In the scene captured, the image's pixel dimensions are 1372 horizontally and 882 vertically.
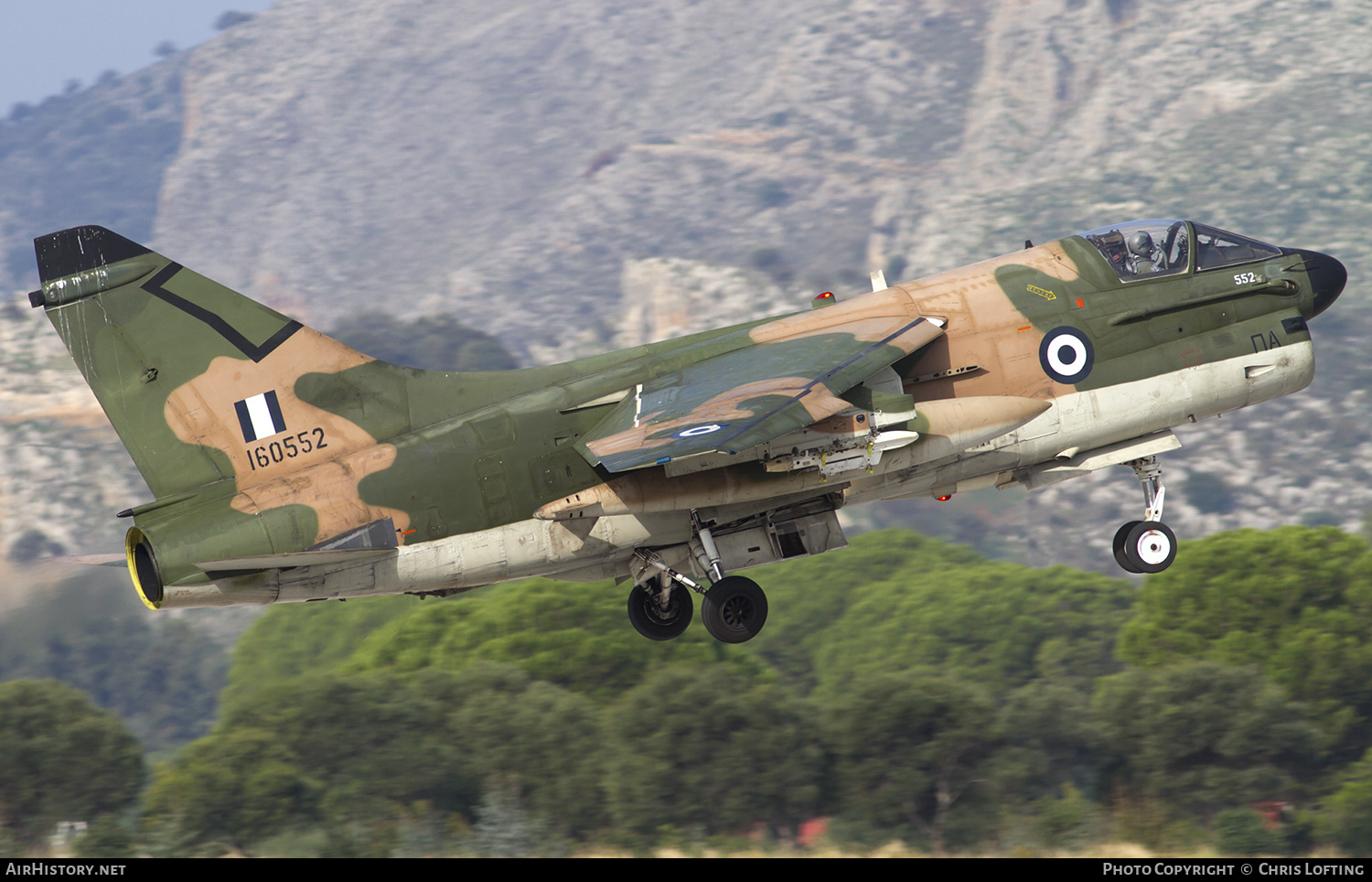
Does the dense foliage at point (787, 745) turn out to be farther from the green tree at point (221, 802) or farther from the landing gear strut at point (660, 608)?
the landing gear strut at point (660, 608)

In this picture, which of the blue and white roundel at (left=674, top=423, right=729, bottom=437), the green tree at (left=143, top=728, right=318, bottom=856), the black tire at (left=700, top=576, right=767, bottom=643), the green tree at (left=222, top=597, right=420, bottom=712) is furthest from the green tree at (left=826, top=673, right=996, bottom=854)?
the green tree at (left=222, top=597, right=420, bottom=712)

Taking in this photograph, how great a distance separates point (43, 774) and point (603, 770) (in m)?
19.2

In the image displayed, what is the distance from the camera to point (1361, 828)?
41.6 m

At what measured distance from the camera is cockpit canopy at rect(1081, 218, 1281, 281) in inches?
745

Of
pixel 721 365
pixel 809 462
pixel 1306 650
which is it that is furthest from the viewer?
pixel 1306 650

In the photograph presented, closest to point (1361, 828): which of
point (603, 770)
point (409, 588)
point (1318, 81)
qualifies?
point (603, 770)

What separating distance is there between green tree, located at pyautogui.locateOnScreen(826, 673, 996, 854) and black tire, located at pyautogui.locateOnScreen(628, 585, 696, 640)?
958 inches

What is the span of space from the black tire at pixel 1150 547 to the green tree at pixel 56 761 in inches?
1490

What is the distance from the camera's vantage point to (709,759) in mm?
43094

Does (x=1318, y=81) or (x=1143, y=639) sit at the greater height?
(x=1318, y=81)

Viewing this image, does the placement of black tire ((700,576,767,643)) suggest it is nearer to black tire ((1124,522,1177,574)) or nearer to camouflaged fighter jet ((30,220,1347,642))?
camouflaged fighter jet ((30,220,1347,642))

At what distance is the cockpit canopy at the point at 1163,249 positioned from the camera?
18.9 m

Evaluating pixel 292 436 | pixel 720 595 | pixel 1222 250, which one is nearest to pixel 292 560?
pixel 292 436

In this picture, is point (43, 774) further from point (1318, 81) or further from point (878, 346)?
point (1318, 81)
